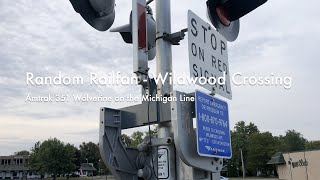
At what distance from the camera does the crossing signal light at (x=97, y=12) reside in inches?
166

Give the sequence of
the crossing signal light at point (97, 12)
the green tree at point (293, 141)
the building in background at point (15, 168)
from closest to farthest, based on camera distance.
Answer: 1. the crossing signal light at point (97, 12)
2. the green tree at point (293, 141)
3. the building in background at point (15, 168)

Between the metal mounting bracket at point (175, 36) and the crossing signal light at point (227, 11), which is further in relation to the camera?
the crossing signal light at point (227, 11)

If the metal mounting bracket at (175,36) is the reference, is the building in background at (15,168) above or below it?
below

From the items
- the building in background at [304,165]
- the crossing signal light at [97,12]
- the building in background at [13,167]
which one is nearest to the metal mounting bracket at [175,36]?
the crossing signal light at [97,12]

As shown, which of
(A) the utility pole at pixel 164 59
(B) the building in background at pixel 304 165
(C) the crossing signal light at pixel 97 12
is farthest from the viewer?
(B) the building in background at pixel 304 165

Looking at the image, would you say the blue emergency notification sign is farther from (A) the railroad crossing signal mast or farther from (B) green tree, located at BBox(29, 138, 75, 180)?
(B) green tree, located at BBox(29, 138, 75, 180)

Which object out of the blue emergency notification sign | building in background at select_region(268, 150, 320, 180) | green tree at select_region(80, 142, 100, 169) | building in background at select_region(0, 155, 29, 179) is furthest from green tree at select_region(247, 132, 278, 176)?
the blue emergency notification sign

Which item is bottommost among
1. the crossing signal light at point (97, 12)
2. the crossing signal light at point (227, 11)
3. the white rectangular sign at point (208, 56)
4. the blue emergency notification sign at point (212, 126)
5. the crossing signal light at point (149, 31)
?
the blue emergency notification sign at point (212, 126)

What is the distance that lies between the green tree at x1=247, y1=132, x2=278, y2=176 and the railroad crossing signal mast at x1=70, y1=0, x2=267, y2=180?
9046 centimetres

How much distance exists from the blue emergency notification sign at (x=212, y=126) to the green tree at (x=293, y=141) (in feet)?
316

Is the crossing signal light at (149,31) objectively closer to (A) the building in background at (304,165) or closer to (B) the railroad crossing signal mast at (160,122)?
(B) the railroad crossing signal mast at (160,122)

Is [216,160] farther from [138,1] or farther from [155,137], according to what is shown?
[138,1]

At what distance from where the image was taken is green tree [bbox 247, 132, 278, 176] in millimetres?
91375

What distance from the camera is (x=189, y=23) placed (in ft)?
13.1
